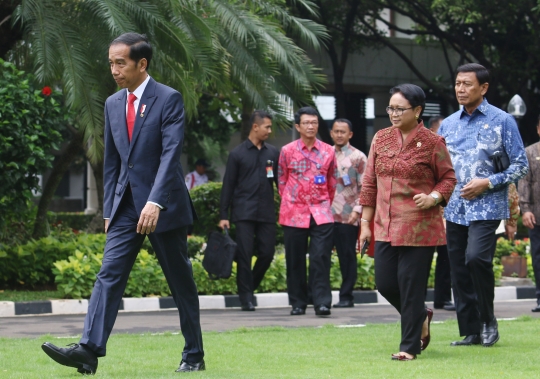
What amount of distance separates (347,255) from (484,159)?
3934 mm

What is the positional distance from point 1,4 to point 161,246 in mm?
7145

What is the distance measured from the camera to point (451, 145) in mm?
7148

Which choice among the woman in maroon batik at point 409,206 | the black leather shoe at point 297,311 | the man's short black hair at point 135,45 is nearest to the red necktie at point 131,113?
the man's short black hair at point 135,45

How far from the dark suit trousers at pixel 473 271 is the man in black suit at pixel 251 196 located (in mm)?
3314

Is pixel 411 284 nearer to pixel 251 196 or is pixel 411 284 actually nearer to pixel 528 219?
pixel 528 219

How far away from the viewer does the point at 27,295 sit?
10.5m

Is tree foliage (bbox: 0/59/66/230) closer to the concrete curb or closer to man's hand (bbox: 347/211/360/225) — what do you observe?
the concrete curb

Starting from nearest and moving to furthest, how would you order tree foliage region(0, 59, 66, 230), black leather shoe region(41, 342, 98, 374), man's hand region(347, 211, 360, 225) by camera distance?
black leather shoe region(41, 342, 98, 374), tree foliage region(0, 59, 66, 230), man's hand region(347, 211, 360, 225)

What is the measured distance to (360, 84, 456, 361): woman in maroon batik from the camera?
618cm

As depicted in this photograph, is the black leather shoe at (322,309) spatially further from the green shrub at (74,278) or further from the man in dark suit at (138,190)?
the man in dark suit at (138,190)

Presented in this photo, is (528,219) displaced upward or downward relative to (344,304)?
upward

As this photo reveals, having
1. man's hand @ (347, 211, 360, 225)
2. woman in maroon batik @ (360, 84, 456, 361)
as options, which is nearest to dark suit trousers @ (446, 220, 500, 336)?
woman in maroon batik @ (360, 84, 456, 361)

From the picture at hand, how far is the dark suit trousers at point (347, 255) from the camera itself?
1065cm

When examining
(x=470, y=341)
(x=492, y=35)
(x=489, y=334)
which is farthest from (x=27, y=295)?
(x=492, y=35)
